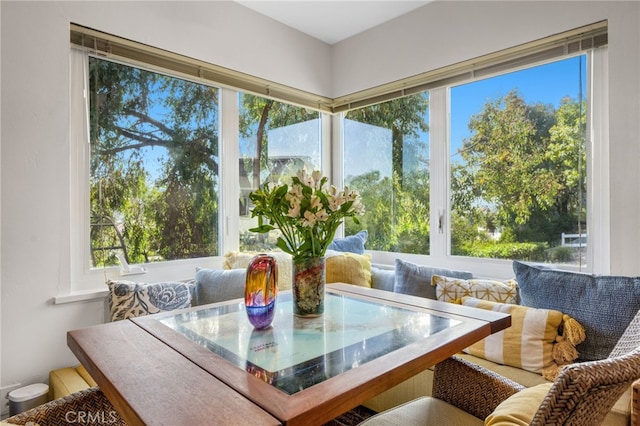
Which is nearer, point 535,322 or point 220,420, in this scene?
point 220,420

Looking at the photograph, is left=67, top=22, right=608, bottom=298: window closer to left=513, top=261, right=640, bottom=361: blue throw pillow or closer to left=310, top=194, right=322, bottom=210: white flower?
left=513, top=261, right=640, bottom=361: blue throw pillow

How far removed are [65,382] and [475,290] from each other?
202 cm

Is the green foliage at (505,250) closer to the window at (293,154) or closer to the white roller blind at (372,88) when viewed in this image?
the window at (293,154)

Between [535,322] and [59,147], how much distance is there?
2417 mm

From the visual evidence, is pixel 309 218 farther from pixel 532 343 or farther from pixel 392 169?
pixel 392 169

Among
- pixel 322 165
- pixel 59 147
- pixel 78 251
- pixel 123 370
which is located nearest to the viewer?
A: pixel 123 370

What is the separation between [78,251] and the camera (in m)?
2.03

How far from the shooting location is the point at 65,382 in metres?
1.68

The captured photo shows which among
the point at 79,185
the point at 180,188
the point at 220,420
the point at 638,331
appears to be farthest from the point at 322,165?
the point at 220,420

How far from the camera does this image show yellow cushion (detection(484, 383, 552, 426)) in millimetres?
845

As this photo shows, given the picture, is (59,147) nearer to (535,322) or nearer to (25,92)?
(25,92)

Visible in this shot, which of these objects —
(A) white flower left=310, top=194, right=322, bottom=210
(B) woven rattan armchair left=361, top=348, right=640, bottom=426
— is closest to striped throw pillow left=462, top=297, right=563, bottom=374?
(B) woven rattan armchair left=361, top=348, right=640, bottom=426

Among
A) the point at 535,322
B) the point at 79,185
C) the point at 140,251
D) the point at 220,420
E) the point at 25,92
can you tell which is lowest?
the point at 535,322

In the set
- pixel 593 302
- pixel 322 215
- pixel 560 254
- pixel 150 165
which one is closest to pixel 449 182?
pixel 560 254
